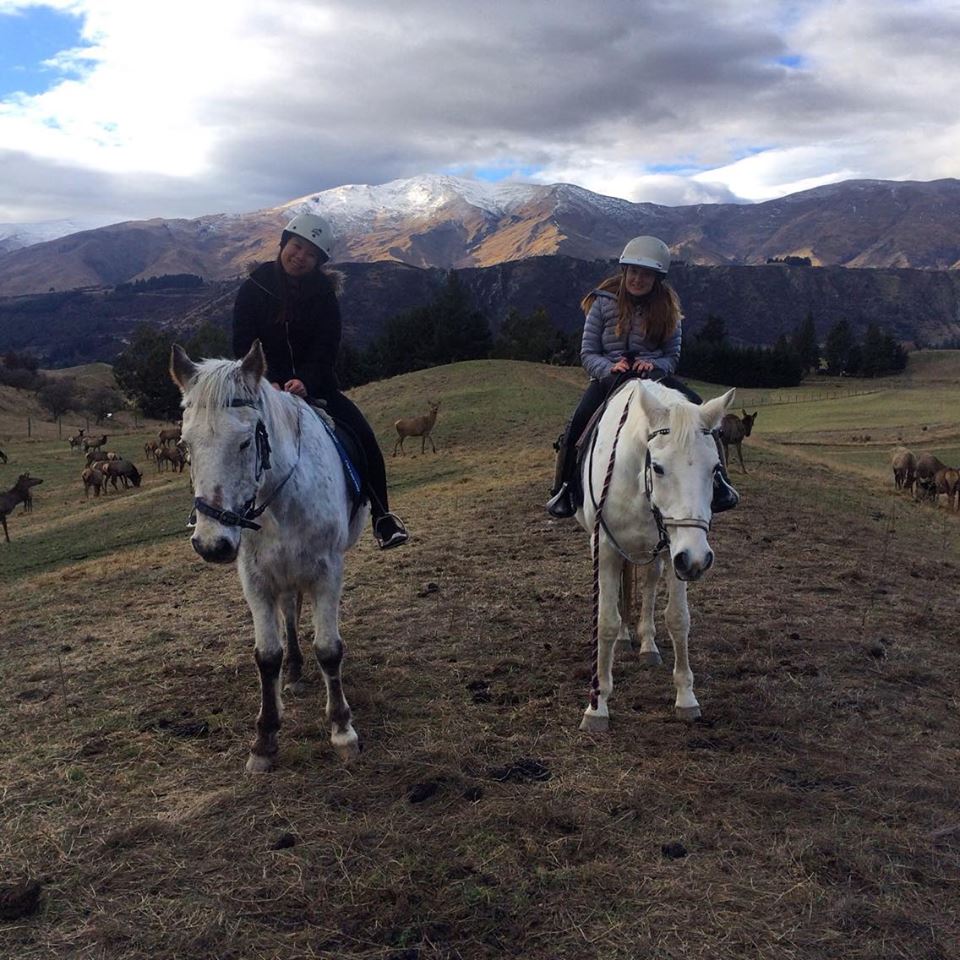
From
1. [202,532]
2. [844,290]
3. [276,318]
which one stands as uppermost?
[844,290]

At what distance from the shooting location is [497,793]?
414 cm

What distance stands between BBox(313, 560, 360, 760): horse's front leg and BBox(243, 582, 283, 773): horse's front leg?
275 mm

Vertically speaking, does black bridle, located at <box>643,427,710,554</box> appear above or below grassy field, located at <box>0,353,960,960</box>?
above

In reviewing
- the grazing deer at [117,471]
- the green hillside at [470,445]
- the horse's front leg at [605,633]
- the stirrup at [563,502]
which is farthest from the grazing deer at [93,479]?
the horse's front leg at [605,633]

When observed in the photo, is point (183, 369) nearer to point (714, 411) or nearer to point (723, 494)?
point (714, 411)

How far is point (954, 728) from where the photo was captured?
500 cm

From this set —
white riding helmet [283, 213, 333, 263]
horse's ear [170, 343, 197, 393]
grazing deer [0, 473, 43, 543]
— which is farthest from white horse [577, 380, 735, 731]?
grazing deer [0, 473, 43, 543]

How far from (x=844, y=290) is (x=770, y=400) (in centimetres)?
14794

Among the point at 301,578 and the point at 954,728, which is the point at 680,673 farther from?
the point at 301,578

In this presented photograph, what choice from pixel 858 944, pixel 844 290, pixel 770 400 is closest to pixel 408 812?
pixel 858 944

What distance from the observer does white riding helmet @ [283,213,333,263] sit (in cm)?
537

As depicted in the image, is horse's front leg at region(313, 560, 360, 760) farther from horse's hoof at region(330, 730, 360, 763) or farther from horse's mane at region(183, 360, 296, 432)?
horse's mane at region(183, 360, 296, 432)

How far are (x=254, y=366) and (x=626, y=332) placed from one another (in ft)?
11.1

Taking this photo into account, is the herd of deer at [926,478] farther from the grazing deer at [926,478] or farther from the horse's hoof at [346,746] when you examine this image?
the horse's hoof at [346,746]
